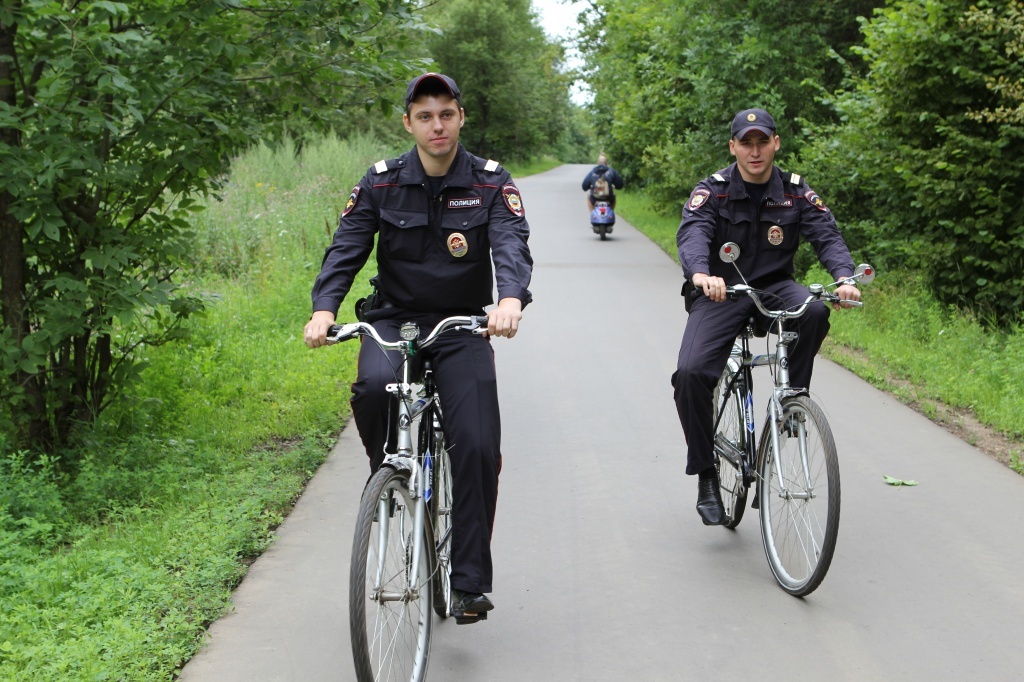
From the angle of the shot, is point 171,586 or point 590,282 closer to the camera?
point 171,586

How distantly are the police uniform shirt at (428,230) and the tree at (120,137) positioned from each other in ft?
6.44

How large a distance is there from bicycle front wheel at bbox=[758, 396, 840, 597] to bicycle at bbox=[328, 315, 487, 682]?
1.54 metres

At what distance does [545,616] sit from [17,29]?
4.19 meters

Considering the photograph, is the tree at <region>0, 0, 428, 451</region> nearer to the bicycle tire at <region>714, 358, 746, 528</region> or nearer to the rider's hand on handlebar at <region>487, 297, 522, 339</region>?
the rider's hand on handlebar at <region>487, 297, 522, 339</region>

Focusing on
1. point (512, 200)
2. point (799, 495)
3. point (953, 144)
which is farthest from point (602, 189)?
point (512, 200)

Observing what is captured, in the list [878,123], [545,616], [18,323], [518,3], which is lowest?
[545,616]

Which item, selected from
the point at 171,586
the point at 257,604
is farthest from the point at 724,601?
the point at 171,586

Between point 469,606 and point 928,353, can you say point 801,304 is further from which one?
point 928,353

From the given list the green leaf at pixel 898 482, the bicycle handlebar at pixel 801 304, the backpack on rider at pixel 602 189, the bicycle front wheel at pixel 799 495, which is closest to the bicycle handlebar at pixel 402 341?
the bicycle handlebar at pixel 801 304

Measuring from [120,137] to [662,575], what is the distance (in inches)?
158

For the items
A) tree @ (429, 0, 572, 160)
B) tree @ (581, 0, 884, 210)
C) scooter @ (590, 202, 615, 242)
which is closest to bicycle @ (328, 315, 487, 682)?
tree @ (581, 0, 884, 210)

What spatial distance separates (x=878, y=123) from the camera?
11.1m

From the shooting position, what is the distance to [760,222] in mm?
5398

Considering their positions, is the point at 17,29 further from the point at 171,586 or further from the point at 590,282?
the point at 590,282
